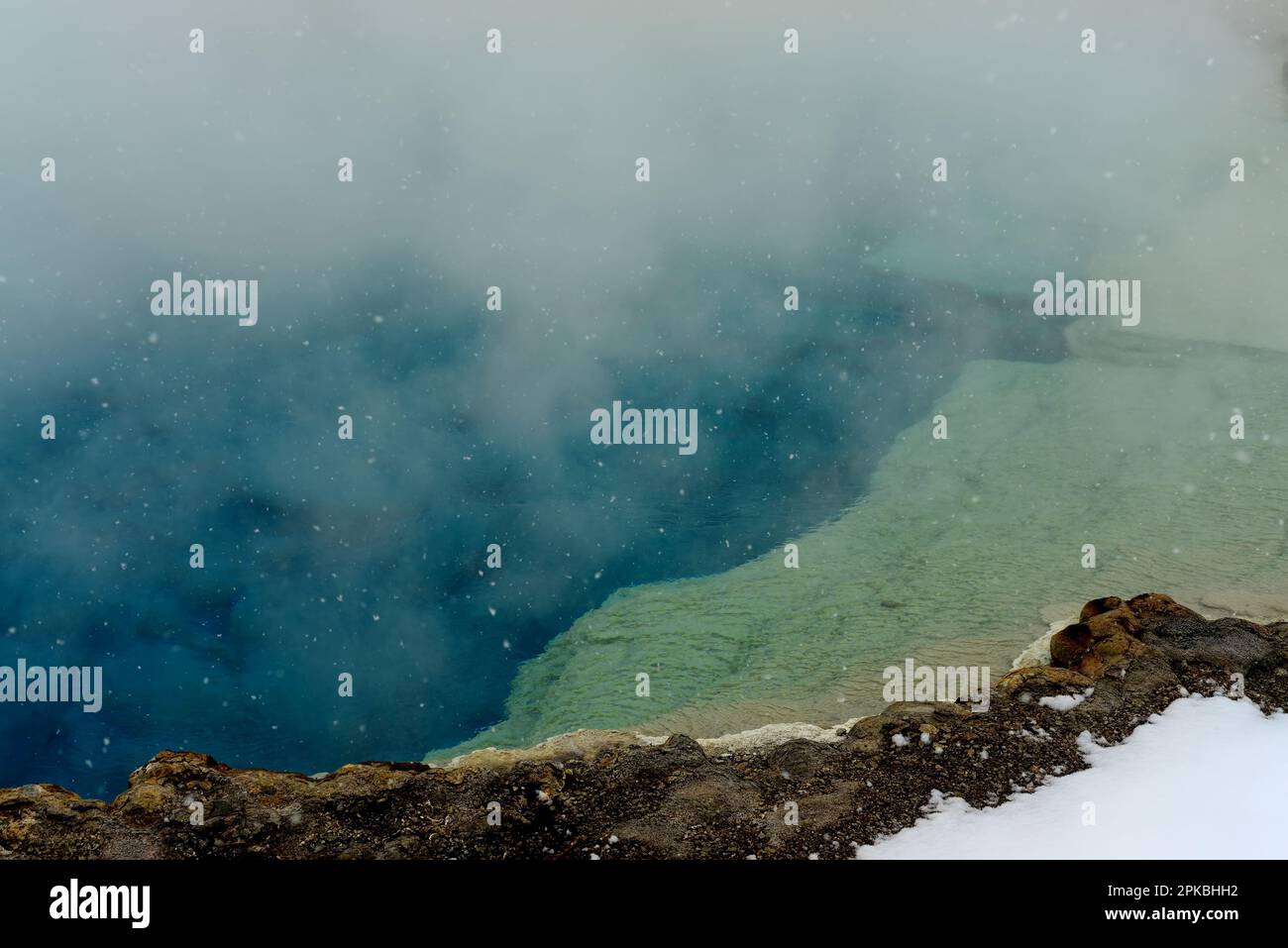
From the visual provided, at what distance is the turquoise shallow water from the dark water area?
48cm

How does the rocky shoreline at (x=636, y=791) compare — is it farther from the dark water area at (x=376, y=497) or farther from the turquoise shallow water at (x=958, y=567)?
the dark water area at (x=376, y=497)

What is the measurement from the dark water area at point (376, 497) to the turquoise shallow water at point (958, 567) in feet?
1.57

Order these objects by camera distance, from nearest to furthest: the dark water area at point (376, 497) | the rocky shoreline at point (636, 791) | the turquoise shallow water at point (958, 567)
Result: the rocky shoreline at point (636, 791) < the turquoise shallow water at point (958, 567) < the dark water area at point (376, 497)

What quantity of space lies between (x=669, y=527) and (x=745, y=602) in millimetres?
1380

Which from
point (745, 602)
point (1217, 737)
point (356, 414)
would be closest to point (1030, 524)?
point (745, 602)

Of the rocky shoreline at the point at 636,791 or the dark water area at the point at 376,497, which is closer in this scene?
the rocky shoreline at the point at 636,791

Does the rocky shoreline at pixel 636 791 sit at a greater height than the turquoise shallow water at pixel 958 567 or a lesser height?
lesser

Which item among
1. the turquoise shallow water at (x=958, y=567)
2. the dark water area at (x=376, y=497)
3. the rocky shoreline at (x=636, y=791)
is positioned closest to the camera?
the rocky shoreline at (x=636, y=791)

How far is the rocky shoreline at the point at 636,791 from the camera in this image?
16.4ft

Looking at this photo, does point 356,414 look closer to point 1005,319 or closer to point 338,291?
point 338,291

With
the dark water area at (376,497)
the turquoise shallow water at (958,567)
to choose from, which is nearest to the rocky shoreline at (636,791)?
the turquoise shallow water at (958,567)

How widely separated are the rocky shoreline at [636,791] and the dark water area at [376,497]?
1915mm

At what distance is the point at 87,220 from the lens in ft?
46.5

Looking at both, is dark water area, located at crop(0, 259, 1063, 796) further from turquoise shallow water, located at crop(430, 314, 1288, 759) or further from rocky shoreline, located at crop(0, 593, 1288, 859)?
rocky shoreline, located at crop(0, 593, 1288, 859)
